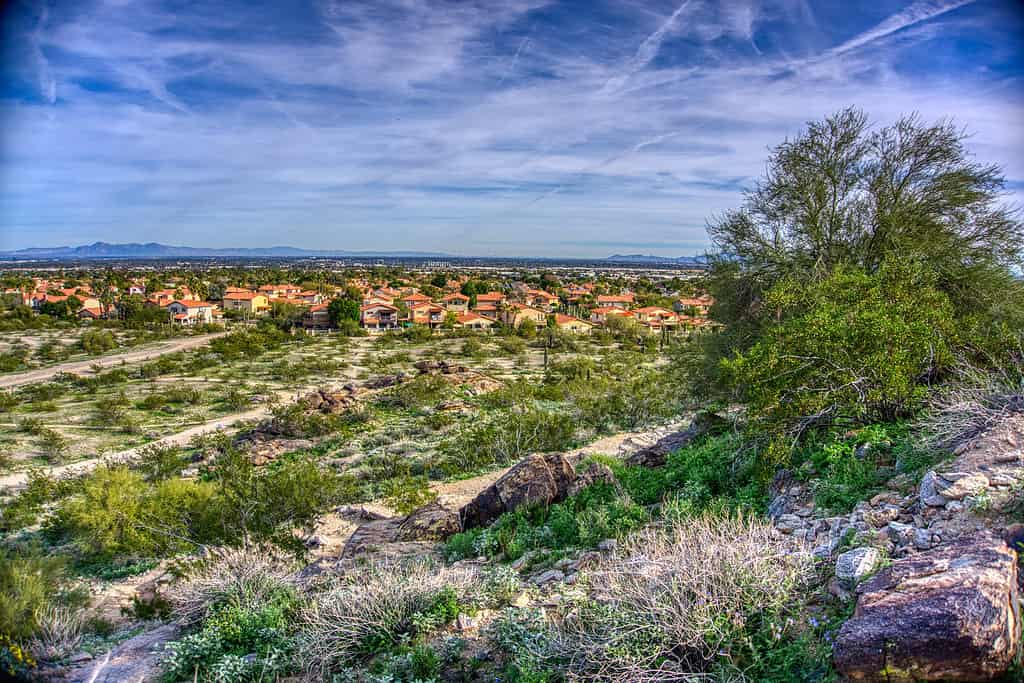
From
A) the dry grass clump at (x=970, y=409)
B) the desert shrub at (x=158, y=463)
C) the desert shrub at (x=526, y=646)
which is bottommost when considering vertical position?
the desert shrub at (x=158, y=463)

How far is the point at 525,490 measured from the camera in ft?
30.6

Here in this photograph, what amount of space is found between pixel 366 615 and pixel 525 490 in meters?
4.13

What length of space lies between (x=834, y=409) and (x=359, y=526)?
29.5ft

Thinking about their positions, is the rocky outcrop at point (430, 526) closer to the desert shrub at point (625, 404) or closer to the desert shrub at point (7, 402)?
the desert shrub at point (625, 404)

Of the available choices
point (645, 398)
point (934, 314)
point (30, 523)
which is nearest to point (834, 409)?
point (934, 314)

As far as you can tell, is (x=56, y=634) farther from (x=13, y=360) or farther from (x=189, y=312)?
(x=189, y=312)

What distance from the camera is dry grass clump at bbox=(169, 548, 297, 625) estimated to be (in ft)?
→ 22.3

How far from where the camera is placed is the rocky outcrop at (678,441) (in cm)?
1087

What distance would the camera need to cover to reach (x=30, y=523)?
1331 cm

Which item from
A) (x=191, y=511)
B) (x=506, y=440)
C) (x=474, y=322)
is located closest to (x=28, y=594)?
(x=191, y=511)

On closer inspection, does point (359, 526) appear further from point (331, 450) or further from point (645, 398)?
point (645, 398)

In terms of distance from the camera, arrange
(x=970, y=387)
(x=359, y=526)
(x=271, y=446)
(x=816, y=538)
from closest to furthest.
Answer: (x=816, y=538), (x=970, y=387), (x=359, y=526), (x=271, y=446)

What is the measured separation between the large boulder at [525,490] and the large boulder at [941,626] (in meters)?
5.86

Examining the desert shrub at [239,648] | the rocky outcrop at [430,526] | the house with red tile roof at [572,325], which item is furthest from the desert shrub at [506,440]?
the house with red tile roof at [572,325]
